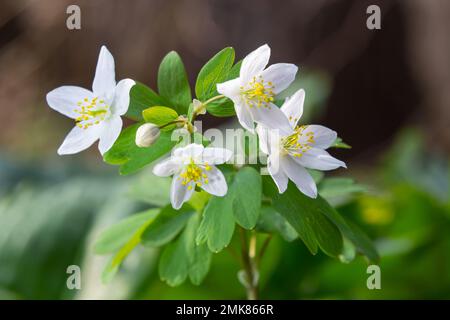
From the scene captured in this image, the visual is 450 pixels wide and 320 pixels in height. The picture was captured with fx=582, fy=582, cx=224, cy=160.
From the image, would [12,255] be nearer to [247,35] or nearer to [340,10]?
[247,35]

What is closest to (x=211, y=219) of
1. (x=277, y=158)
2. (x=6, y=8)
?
(x=277, y=158)

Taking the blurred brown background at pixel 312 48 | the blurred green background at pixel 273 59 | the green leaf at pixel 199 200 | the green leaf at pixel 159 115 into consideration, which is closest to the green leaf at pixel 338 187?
the green leaf at pixel 199 200

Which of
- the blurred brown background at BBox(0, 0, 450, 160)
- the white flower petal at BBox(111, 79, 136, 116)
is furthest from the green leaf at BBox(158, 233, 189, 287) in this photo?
the blurred brown background at BBox(0, 0, 450, 160)

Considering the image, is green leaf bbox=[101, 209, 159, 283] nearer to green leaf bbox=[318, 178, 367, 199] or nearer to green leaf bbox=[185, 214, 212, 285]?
green leaf bbox=[185, 214, 212, 285]

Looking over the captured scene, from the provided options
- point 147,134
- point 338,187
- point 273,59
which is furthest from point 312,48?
point 147,134

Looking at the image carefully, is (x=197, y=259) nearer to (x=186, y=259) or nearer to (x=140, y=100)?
(x=186, y=259)

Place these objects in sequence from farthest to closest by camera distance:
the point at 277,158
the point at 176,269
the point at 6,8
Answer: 1. the point at 6,8
2. the point at 176,269
3. the point at 277,158
